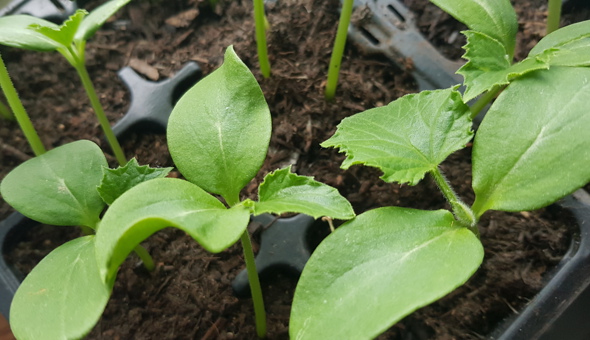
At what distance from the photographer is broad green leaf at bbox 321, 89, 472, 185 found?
50cm

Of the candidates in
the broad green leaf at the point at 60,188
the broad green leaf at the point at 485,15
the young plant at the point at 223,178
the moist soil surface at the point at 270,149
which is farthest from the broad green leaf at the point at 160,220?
the broad green leaf at the point at 485,15

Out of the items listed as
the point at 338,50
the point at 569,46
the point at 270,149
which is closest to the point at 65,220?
the point at 270,149

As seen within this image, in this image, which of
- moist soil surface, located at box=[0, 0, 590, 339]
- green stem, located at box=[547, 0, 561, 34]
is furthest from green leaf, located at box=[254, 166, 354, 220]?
green stem, located at box=[547, 0, 561, 34]

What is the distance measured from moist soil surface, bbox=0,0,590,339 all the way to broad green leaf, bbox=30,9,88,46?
0.86 feet

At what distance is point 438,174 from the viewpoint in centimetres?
53

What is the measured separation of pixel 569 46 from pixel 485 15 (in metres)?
0.11

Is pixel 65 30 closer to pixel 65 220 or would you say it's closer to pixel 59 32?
pixel 59 32

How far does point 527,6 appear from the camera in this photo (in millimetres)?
955

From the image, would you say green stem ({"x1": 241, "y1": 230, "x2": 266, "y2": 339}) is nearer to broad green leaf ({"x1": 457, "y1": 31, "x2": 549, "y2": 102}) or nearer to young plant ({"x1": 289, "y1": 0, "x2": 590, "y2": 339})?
young plant ({"x1": 289, "y1": 0, "x2": 590, "y2": 339})

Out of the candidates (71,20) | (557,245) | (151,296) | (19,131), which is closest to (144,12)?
(19,131)

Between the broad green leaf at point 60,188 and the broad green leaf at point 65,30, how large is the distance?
13 centimetres

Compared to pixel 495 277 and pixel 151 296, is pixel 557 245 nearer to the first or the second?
pixel 495 277

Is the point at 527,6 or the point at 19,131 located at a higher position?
the point at 527,6

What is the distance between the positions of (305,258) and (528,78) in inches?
14.0
